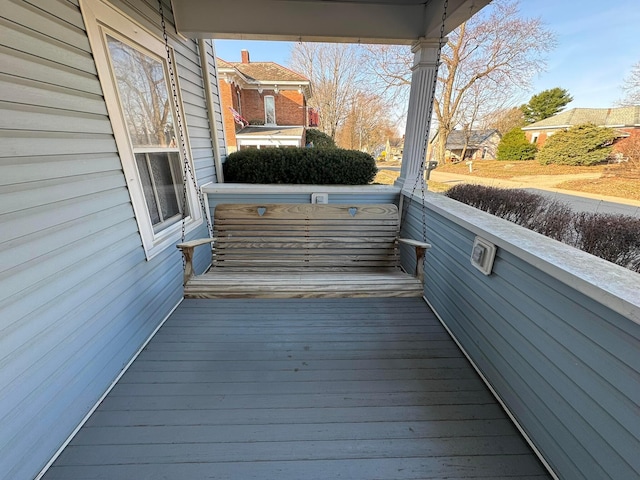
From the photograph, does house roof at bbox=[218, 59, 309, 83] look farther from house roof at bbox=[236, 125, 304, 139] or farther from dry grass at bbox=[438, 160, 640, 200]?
dry grass at bbox=[438, 160, 640, 200]

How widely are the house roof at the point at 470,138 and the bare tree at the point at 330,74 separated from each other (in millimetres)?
5007

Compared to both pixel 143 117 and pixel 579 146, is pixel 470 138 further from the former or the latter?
pixel 143 117

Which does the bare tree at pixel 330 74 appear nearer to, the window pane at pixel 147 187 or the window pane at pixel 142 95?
the window pane at pixel 142 95

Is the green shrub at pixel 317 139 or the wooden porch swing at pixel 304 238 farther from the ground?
the green shrub at pixel 317 139

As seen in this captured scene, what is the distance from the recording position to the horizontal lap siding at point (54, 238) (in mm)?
1051

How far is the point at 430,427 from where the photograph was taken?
1.40m

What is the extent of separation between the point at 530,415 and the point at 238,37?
12.5 feet

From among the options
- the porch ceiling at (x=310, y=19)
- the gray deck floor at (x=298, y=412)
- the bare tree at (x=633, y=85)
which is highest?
the porch ceiling at (x=310, y=19)

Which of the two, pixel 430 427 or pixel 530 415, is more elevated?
pixel 530 415

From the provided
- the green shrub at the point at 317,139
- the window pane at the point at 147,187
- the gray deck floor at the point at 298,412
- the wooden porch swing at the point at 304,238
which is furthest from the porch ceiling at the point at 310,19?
the green shrub at the point at 317,139

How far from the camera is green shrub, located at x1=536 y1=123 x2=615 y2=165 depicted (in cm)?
588

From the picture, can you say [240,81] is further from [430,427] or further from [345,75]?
[430,427]

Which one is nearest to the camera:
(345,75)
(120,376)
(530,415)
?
(530,415)

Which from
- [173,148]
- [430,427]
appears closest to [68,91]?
[173,148]
